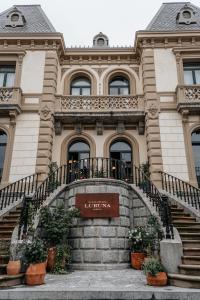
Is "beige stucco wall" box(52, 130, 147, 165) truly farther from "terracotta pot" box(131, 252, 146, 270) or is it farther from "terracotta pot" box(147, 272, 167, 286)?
"terracotta pot" box(147, 272, 167, 286)

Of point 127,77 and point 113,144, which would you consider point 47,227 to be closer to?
point 113,144

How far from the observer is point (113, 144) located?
669 inches

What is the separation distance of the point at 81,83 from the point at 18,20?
6918mm

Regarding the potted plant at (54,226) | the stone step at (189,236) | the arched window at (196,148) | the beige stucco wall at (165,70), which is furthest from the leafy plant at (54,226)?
the beige stucco wall at (165,70)

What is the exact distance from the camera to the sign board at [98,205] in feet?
35.4

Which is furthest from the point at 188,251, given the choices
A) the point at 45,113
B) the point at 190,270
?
the point at 45,113

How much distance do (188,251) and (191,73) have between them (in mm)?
12660

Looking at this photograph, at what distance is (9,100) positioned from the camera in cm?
1584

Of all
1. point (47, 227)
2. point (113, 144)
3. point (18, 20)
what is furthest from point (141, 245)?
point (18, 20)

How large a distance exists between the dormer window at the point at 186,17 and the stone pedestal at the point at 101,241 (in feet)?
48.0

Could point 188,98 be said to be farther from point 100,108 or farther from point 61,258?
point 61,258

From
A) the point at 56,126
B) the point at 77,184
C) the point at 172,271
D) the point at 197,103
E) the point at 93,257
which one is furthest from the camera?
the point at 56,126

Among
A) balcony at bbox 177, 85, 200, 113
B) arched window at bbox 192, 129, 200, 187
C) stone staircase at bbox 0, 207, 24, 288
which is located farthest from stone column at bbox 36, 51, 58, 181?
arched window at bbox 192, 129, 200, 187

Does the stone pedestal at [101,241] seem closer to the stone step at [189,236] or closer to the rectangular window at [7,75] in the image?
the stone step at [189,236]
